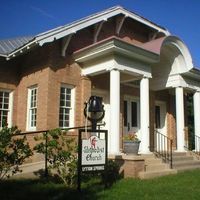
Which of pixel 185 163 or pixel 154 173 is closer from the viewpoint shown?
pixel 154 173

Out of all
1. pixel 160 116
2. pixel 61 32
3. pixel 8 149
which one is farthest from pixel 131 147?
pixel 160 116

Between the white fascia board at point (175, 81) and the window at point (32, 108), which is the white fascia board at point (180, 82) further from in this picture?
the window at point (32, 108)

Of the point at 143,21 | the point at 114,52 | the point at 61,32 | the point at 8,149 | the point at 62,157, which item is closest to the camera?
the point at 8,149

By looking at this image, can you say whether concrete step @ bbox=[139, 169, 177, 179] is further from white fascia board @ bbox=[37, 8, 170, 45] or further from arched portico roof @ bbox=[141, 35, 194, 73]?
white fascia board @ bbox=[37, 8, 170, 45]

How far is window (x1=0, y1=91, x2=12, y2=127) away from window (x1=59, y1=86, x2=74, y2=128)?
7.96 feet

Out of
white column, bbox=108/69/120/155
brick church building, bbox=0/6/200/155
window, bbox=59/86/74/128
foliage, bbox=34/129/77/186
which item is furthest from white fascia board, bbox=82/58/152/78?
foliage, bbox=34/129/77/186

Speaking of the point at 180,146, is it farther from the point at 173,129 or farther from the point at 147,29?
the point at 147,29

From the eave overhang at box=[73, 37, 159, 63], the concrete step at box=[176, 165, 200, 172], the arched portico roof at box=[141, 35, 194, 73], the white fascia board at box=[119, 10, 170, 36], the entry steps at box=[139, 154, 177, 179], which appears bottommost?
the concrete step at box=[176, 165, 200, 172]

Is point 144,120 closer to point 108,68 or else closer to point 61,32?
point 108,68

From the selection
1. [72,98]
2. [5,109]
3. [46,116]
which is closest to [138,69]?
[72,98]

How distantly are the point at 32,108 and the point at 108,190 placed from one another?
595 cm

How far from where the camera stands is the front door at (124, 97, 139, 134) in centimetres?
1508

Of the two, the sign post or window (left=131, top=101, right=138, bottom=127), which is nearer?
the sign post

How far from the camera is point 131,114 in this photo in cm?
1538
